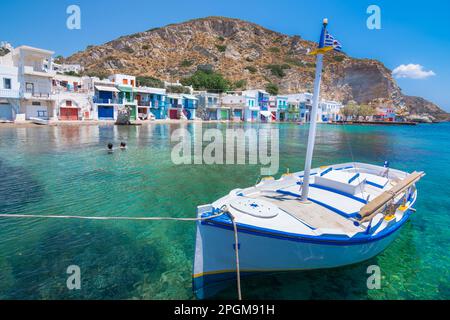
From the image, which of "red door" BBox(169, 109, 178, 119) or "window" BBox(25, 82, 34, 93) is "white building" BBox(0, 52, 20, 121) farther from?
"red door" BBox(169, 109, 178, 119)

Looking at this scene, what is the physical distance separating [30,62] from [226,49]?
90429 millimetres

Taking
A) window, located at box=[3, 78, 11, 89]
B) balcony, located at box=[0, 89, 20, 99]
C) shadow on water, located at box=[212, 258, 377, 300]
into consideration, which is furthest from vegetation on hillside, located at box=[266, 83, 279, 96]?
shadow on water, located at box=[212, 258, 377, 300]

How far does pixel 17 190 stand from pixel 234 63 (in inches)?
4410

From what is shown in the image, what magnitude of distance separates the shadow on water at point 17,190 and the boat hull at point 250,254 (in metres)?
8.15

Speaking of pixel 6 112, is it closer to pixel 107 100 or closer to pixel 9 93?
pixel 9 93

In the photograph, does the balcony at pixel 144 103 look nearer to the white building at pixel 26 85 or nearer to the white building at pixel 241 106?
the white building at pixel 26 85

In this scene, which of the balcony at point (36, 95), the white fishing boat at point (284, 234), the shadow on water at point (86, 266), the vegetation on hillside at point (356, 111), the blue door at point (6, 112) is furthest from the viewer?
the vegetation on hillside at point (356, 111)

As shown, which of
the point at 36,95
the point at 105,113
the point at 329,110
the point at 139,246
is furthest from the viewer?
the point at 329,110

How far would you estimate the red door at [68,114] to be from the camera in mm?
46450

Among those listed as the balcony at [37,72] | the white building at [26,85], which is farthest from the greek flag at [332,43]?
the balcony at [37,72]

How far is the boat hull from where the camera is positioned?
5070 mm

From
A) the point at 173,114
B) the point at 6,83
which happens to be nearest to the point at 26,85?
the point at 6,83

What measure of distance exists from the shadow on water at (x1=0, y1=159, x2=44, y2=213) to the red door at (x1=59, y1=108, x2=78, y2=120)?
121ft

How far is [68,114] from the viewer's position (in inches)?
1864
